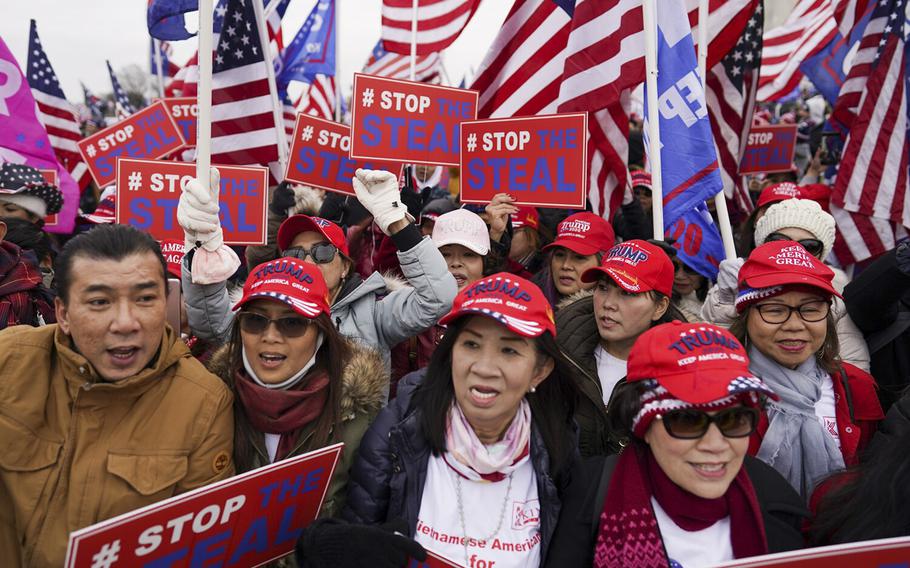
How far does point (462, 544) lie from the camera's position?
2574 millimetres

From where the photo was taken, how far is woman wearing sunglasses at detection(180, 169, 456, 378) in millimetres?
3641

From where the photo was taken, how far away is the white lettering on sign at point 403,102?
6.07m

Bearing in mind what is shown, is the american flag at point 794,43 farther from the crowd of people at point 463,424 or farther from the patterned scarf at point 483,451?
the patterned scarf at point 483,451

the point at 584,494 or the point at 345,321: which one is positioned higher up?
the point at 345,321

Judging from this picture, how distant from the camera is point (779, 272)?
323cm

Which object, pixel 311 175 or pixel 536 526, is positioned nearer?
pixel 536 526

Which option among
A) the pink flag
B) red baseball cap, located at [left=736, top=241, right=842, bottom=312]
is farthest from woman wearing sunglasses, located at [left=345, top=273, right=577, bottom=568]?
the pink flag

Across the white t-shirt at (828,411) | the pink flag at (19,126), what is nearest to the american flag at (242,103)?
the pink flag at (19,126)

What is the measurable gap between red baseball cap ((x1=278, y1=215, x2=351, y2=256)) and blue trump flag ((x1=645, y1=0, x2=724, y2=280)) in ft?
7.10

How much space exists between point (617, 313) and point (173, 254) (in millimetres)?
3341

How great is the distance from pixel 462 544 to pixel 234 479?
2.72 feet

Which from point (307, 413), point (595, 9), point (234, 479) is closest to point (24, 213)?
point (307, 413)

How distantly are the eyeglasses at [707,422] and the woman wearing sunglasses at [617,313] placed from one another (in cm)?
109

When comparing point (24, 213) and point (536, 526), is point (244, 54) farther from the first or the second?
point (536, 526)
